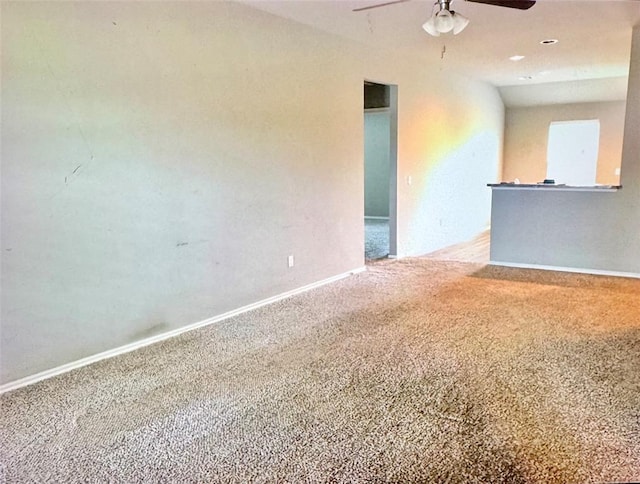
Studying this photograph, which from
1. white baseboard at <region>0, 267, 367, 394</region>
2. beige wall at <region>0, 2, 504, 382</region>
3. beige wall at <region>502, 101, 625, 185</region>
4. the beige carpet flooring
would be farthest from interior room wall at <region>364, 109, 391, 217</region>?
the beige carpet flooring

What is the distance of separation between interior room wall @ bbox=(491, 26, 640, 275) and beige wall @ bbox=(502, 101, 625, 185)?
4450 millimetres

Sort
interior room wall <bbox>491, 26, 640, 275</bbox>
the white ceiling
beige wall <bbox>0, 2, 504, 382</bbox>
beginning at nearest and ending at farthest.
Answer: beige wall <bbox>0, 2, 504, 382</bbox> → the white ceiling → interior room wall <bbox>491, 26, 640, 275</bbox>

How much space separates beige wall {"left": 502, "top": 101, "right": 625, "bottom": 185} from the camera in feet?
28.6

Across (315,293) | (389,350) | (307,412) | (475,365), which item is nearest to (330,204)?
(315,293)

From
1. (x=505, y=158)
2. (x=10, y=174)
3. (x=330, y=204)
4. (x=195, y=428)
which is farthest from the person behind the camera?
(x=505, y=158)

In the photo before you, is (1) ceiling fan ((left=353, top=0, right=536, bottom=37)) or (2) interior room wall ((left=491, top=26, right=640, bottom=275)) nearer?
(1) ceiling fan ((left=353, top=0, right=536, bottom=37))

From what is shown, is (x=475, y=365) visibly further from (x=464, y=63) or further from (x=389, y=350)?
(x=464, y=63)

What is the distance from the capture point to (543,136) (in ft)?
30.6

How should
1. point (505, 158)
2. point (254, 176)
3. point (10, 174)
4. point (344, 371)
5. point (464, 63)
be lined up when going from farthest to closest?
point (505, 158), point (464, 63), point (254, 176), point (344, 371), point (10, 174)

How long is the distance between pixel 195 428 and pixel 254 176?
2.28 metres

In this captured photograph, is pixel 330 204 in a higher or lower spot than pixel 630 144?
lower

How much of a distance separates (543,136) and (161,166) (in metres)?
8.37

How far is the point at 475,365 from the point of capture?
286 centimetres

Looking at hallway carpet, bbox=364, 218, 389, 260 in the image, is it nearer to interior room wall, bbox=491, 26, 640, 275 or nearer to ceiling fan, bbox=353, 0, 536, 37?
interior room wall, bbox=491, 26, 640, 275
